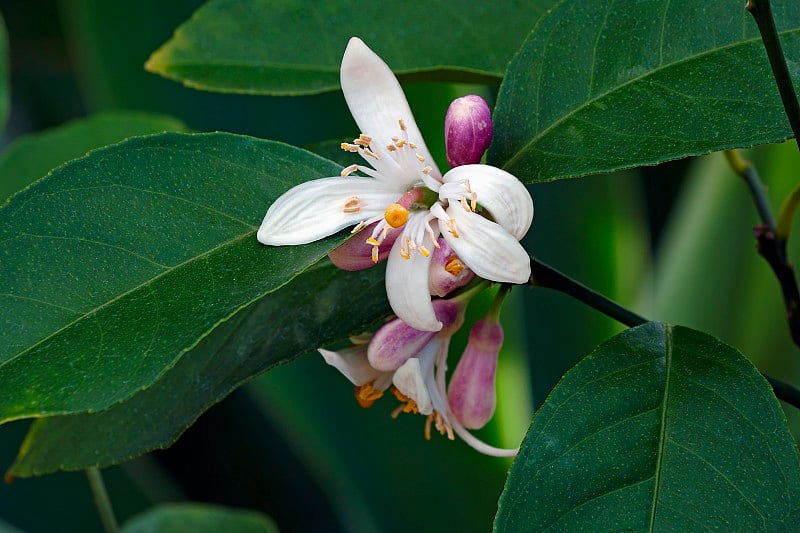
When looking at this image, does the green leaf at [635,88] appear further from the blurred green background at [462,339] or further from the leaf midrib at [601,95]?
the blurred green background at [462,339]

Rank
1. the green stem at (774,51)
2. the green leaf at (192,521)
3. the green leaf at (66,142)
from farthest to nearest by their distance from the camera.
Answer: the green leaf at (192,521) < the green leaf at (66,142) < the green stem at (774,51)

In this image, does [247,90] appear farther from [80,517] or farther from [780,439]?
[80,517]

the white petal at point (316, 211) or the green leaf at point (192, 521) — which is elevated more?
the white petal at point (316, 211)

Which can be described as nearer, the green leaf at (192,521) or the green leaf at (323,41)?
the green leaf at (323,41)

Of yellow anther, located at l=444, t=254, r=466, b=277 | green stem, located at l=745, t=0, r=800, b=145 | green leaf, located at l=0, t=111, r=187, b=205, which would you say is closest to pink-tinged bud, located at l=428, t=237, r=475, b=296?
yellow anther, located at l=444, t=254, r=466, b=277

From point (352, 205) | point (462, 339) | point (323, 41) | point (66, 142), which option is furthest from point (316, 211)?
point (462, 339)

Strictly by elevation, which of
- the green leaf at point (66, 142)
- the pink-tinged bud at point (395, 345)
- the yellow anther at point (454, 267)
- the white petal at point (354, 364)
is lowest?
the white petal at point (354, 364)

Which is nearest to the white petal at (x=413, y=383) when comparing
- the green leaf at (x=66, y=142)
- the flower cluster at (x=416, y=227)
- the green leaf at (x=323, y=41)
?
the flower cluster at (x=416, y=227)
